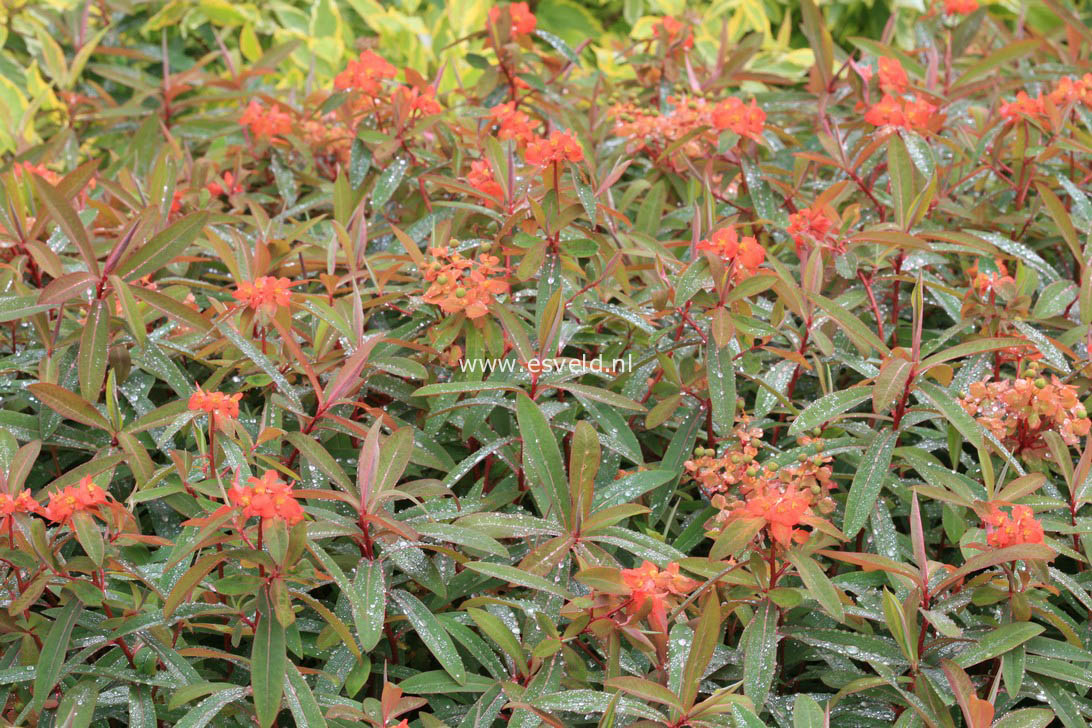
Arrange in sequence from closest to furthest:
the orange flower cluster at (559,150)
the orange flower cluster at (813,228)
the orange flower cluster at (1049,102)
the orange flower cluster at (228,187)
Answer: the orange flower cluster at (559,150), the orange flower cluster at (813,228), the orange flower cluster at (1049,102), the orange flower cluster at (228,187)

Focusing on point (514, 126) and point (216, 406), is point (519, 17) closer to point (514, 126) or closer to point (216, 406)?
point (514, 126)

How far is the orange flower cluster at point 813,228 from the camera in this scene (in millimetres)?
1456

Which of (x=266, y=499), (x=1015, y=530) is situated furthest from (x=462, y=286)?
(x=1015, y=530)

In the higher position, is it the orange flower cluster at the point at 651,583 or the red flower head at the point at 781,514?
the red flower head at the point at 781,514

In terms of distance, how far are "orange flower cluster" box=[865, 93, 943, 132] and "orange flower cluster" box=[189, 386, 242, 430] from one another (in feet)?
3.55

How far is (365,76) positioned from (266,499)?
0.94 metres

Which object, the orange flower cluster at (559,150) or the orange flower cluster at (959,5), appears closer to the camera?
the orange flower cluster at (559,150)

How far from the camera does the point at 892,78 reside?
6.15 feet

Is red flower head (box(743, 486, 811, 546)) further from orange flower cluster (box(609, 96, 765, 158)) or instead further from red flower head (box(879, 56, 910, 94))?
red flower head (box(879, 56, 910, 94))

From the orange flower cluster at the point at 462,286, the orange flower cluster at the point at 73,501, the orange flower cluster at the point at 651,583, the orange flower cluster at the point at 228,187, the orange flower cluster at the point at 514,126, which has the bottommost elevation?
the orange flower cluster at the point at 651,583

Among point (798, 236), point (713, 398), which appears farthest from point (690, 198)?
point (713, 398)

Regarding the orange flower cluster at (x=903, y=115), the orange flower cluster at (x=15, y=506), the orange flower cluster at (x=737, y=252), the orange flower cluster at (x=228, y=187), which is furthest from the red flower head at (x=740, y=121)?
the orange flower cluster at (x=15, y=506)

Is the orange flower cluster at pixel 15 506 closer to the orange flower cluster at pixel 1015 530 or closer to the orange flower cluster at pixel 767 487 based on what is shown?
the orange flower cluster at pixel 767 487

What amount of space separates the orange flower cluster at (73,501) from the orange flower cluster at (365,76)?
0.85 m
